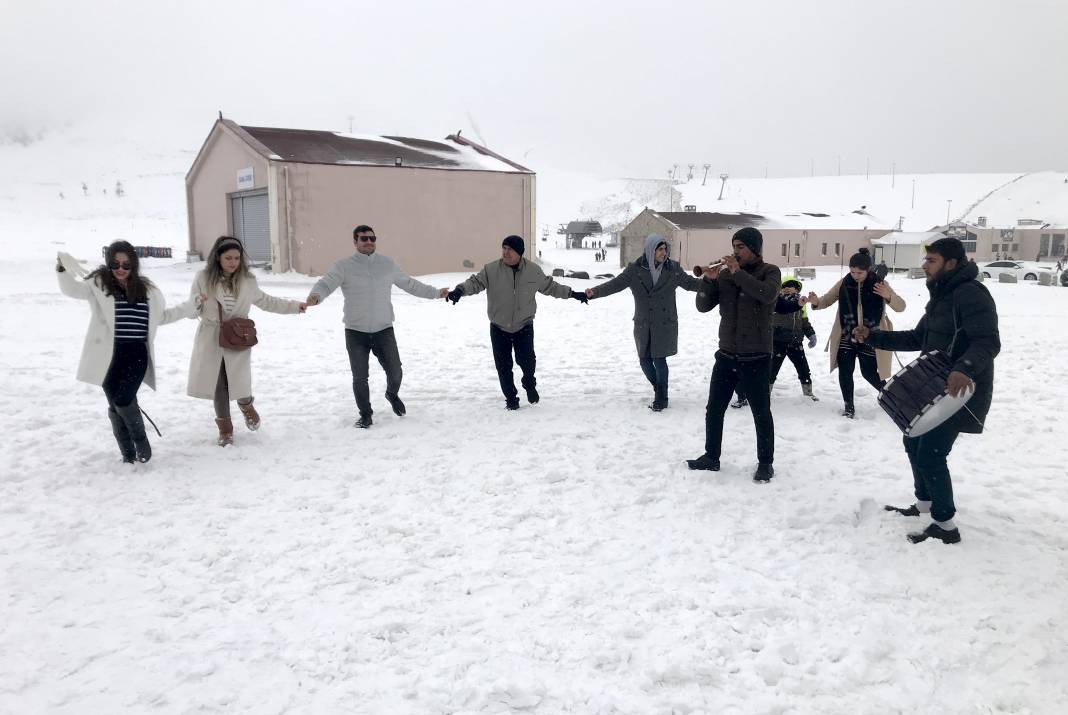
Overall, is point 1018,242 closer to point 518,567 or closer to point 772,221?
point 772,221

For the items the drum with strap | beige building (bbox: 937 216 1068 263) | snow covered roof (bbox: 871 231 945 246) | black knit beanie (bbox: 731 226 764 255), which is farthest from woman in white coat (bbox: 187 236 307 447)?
beige building (bbox: 937 216 1068 263)

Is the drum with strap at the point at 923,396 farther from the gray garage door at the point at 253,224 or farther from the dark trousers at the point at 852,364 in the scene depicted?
the gray garage door at the point at 253,224

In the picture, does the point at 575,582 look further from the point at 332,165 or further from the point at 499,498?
the point at 332,165

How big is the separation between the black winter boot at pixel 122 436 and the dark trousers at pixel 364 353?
6.58 ft

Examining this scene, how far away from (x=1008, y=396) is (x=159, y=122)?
7777 inches

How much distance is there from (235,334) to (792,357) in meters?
5.93

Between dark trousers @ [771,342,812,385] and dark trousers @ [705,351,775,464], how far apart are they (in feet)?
8.19

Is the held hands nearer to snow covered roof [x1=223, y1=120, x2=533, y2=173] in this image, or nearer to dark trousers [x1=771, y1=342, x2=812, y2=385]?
dark trousers [x1=771, y1=342, x2=812, y2=385]

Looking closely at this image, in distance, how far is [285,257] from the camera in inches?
958

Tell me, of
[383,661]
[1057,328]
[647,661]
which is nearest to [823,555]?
[647,661]

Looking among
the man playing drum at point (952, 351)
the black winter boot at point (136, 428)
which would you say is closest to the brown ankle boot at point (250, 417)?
the black winter boot at point (136, 428)

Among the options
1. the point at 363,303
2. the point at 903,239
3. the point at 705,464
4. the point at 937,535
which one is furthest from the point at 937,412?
the point at 903,239

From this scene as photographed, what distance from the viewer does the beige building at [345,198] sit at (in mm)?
24453

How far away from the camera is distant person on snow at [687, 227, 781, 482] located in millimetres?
5457
